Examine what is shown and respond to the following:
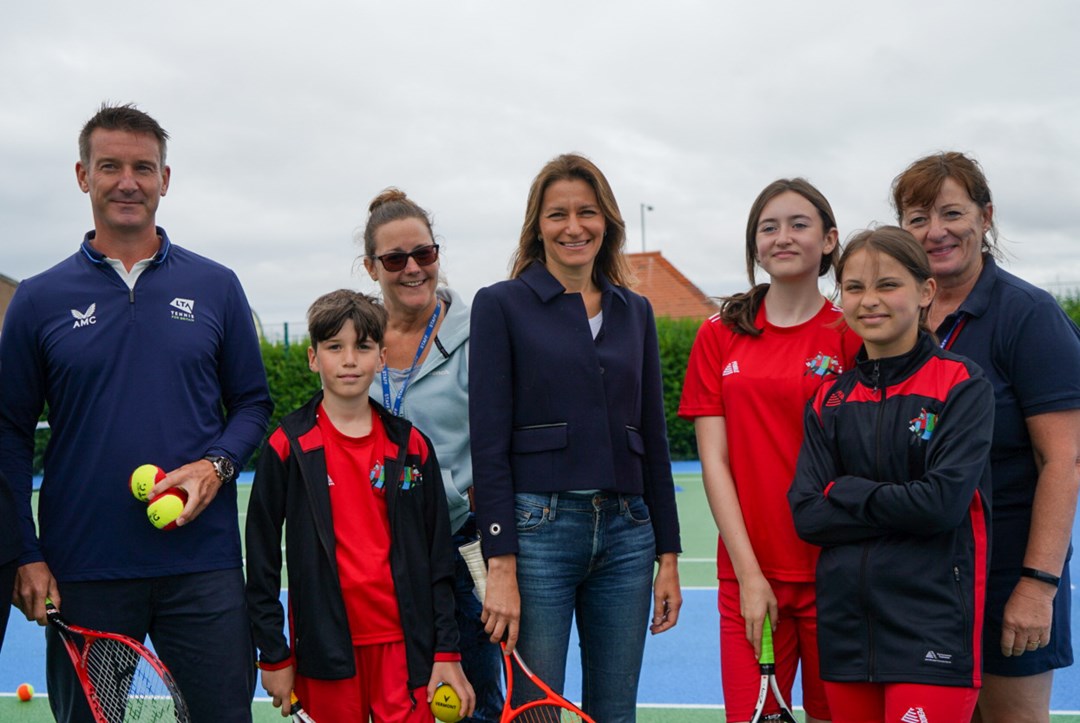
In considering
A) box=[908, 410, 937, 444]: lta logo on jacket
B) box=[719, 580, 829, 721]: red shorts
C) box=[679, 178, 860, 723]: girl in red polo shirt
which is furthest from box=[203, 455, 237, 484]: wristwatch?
box=[908, 410, 937, 444]: lta logo on jacket

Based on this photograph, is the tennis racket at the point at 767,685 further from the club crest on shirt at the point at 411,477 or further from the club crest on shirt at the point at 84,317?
the club crest on shirt at the point at 84,317

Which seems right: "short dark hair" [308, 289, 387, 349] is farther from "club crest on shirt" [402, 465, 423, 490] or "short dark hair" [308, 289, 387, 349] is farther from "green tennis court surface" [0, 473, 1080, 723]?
"green tennis court surface" [0, 473, 1080, 723]

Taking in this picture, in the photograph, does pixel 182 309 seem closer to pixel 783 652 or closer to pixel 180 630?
pixel 180 630

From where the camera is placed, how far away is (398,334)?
3537 mm

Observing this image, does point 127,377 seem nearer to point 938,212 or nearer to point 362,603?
point 362,603

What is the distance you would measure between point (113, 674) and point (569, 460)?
5.09 ft

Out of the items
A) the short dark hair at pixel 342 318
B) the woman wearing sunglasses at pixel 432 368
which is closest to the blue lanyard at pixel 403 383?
the woman wearing sunglasses at pixel 432 368

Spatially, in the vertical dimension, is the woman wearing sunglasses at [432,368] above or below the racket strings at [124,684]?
above

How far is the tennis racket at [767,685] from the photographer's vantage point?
2768 millimetres

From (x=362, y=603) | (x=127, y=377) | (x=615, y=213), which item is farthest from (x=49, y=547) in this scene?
(x=615, y=213)

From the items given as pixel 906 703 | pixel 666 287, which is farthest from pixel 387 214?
pixel 666 287

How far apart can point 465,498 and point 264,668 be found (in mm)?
847

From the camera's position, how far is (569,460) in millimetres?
2852

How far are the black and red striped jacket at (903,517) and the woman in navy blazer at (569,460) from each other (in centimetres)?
53
